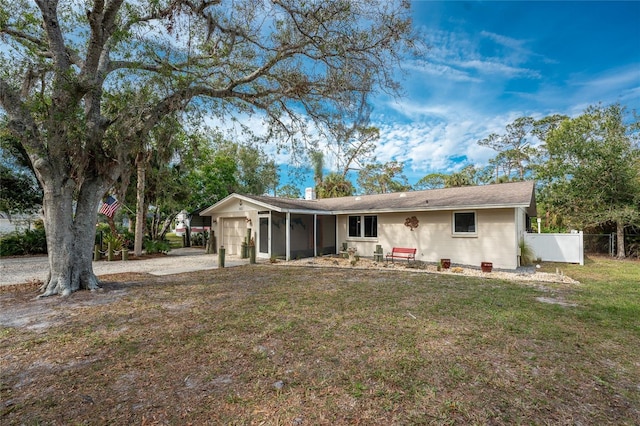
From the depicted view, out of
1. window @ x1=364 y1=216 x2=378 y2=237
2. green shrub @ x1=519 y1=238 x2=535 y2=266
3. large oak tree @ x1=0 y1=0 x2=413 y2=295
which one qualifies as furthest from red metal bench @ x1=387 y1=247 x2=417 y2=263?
large oak tree @ x1=0 y1=0 x2=413 y2=295

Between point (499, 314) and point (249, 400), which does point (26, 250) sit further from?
point (499, 314)

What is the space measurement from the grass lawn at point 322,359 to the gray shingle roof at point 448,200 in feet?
15.1

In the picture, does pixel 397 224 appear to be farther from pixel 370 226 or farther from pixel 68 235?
pixel 68 235

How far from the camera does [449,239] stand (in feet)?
41.3

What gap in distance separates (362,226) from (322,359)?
39.3ft

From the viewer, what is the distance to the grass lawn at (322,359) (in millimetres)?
2680

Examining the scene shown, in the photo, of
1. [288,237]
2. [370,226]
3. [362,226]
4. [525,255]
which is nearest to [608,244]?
[525,255]

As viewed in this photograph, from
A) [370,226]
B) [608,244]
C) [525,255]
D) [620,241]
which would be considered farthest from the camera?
[608,244]

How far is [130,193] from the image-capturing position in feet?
60.3

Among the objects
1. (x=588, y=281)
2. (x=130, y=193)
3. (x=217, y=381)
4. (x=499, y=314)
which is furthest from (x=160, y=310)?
(x=130, y=193)

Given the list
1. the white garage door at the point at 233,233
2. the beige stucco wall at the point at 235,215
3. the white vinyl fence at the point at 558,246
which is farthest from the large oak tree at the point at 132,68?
the white vinyl fence at the point at 558,246

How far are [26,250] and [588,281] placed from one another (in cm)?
2513

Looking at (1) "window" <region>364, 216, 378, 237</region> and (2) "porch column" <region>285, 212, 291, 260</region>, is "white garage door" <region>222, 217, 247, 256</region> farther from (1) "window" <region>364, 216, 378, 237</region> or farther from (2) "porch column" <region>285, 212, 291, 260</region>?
(1) "window" <region>364, 216, 378, 237</region>

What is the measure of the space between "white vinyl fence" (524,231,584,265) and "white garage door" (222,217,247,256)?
14.0 meters
